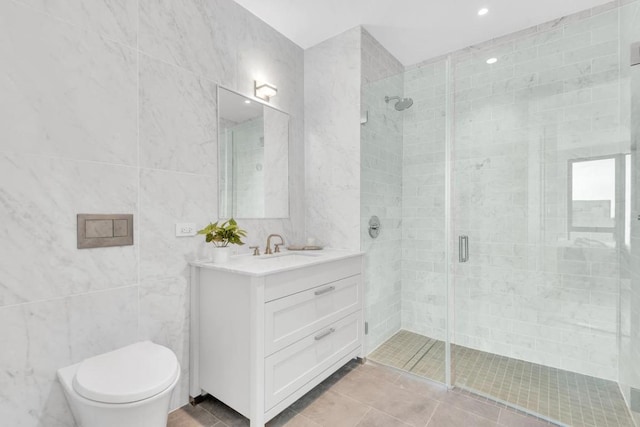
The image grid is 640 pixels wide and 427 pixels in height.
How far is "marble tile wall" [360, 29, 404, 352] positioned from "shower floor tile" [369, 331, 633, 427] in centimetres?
34

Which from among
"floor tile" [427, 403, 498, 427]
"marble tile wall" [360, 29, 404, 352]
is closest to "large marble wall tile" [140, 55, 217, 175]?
"marble tile wall" [360, 29, 404, 352]

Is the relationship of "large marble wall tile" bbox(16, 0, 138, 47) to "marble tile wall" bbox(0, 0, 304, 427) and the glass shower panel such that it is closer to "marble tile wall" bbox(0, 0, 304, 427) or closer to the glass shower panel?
"marble tile wall" bbox(0, 0, 304, 427)

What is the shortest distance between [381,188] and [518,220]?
103 cm

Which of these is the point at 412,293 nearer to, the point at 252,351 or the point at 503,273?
the point at 503,273

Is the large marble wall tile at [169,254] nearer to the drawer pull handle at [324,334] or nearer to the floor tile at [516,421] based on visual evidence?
the drawer pull handle at [324,334]

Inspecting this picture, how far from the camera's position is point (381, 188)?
259 cm

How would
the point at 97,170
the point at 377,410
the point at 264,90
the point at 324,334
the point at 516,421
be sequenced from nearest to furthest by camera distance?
the point at 97,170, the point at 516,421, the point at 377,410, the point at 324,334, the point at 264,90

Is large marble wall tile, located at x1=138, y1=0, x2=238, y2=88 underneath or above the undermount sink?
above

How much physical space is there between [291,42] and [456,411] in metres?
2.94

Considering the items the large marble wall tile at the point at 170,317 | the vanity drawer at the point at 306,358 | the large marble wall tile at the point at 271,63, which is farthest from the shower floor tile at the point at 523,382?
the large marble wall tile at the point at 271,63

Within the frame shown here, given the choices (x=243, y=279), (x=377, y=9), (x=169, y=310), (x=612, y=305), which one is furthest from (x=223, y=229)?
(x=612, y=305)

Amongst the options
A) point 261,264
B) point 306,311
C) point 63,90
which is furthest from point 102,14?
point 306,311

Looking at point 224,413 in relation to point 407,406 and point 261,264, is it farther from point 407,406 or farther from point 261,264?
point 407,406

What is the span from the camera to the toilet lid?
1081 millimetres
